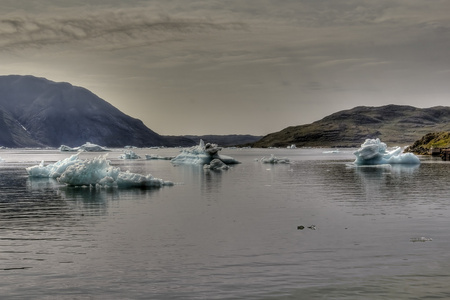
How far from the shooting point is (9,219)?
25.5 metres

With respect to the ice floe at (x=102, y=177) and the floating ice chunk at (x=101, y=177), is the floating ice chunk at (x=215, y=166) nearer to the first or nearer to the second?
the ice floe at (x=102, y=177)

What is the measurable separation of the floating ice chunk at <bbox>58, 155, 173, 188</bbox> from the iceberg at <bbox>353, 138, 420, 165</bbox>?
4647 centimetres

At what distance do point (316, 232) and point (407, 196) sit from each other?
16791mm

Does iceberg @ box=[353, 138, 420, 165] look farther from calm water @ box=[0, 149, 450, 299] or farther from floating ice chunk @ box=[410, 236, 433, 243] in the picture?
floating ice chunk @ box=[410, 236, 433, 243]

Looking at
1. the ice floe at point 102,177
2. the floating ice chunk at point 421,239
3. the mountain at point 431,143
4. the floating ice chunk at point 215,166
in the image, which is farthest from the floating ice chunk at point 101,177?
A: the mountain at point 431,143

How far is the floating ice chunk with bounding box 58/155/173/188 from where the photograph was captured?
41281 millimetres

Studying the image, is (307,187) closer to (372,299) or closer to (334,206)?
(334,206)

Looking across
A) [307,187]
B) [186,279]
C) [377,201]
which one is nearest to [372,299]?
[186,279]

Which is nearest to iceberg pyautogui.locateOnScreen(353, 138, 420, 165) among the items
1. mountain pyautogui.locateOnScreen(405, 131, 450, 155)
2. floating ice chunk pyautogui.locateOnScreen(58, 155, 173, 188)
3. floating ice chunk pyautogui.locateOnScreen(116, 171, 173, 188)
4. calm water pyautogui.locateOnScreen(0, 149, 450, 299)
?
floating ice chunk pyautogui.locateOnScreen(58, 155, 173, 188)

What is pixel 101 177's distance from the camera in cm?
4281

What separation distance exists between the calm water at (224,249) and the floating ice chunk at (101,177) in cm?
739

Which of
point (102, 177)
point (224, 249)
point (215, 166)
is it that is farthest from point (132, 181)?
point (215, 166)

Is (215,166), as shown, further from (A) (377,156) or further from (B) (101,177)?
(B) (101,177)

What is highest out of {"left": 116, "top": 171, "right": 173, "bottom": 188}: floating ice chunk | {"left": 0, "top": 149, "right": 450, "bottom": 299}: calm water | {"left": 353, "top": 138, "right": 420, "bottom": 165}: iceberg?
{"left": 353, "top": 138, "right": 420, "bottom": 165}: iceberg
